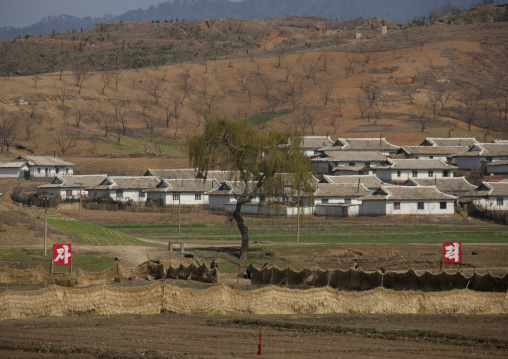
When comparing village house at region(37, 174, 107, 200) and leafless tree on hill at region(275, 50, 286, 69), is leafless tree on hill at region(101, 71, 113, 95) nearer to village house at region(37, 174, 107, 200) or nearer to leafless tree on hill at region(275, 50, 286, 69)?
leafless tree on hill at region(275, 50, 286, 69)

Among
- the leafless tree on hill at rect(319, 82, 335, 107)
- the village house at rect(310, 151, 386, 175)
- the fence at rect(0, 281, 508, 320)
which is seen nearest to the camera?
the fence at rect(0, 281, 508, 320)

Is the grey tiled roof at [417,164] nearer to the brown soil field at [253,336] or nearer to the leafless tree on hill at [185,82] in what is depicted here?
the leafless tree on hill at [185,82]

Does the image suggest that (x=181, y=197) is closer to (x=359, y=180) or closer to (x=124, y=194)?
(x=124, y=194)

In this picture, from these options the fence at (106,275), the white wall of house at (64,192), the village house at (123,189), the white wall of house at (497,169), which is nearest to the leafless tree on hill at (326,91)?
the white wall of house at (497,169)

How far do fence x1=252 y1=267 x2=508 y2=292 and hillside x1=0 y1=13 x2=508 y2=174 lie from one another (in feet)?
234

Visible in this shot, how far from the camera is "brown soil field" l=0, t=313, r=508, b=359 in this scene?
21719 mm

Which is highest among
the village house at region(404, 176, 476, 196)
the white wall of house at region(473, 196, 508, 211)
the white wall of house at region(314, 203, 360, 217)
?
the village house at region(404, 176, 476, 196)

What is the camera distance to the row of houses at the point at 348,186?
8494 centimetres

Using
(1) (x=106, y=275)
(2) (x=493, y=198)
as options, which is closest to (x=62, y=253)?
(1) (x=106, y=275)

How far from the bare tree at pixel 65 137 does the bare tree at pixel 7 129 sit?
5994 mm

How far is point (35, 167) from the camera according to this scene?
326 ft

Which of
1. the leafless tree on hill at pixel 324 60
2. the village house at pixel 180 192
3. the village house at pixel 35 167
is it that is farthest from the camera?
the leafless tree on hill at pixel 324 60

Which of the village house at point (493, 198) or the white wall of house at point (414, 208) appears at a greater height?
the village house at point (493, 198)

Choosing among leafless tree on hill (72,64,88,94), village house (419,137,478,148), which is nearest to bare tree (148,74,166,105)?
leafless tree on hill (72,64,88,94)
